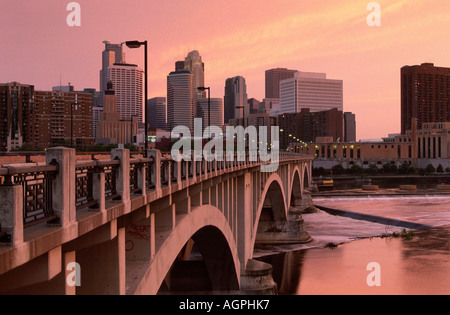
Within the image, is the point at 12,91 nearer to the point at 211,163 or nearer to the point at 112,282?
the point at 211,163

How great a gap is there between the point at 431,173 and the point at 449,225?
119 metres

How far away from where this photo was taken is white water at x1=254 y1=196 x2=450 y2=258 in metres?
60.5

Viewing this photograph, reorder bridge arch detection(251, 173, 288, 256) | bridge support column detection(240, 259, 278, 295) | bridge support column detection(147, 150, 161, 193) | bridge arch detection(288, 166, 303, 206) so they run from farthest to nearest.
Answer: bridge arch detection(288, 166, 303, 206) < bridge arch detection(251, 173, 288, 256) < bridge support column detection(240, 259, 278, 295) < bridge support column detection(147, 150, 161, 193)

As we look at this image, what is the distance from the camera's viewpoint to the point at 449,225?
70.1 meters

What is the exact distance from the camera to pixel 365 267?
151ft

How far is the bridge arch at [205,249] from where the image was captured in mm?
12461

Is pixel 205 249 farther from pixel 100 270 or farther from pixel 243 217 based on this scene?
pixel 100 270

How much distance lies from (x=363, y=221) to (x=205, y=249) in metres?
51.9

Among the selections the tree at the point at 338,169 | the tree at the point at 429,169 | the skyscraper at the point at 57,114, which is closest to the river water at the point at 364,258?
the skyscraper at the point at 57,114

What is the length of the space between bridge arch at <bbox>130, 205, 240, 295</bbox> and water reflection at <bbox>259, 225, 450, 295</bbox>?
11222 mm

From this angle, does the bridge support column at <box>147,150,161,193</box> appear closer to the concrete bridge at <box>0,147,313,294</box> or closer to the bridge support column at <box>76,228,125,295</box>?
the concrete bridge at <box>0,147,313,294</box>

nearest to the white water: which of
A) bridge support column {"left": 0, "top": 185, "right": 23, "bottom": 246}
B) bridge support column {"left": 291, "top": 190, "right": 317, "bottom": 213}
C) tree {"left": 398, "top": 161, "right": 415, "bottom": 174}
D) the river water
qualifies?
the river water

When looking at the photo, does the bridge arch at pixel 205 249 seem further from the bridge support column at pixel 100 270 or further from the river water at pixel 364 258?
the river water at pixel 364 258
